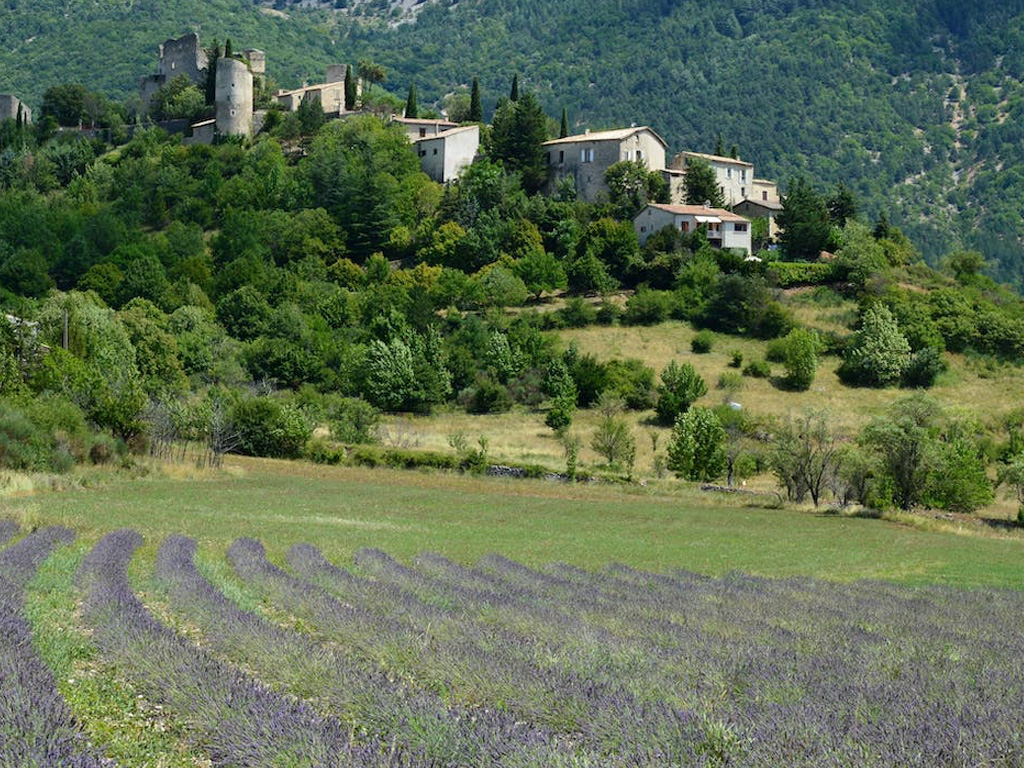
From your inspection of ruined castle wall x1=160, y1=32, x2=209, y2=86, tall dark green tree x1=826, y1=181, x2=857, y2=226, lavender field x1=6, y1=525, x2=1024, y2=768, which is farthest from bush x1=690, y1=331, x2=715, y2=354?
ruined castle wall x1=160, y1=32, x2=209, y2=86

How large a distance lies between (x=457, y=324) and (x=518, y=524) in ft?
181

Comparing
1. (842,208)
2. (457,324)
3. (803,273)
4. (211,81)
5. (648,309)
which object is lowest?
(457,324)

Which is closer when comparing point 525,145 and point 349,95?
point 525,145

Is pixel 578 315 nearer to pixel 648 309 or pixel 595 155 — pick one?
pixel 648 309

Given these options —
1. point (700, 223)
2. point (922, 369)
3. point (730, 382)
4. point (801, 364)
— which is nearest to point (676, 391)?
point (730, 382)

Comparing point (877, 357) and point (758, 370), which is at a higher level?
point (877, 357)

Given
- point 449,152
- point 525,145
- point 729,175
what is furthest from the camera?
point 729,175

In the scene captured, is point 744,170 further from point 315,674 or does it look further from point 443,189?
point 315,674

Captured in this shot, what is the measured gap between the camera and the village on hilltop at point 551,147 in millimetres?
99750

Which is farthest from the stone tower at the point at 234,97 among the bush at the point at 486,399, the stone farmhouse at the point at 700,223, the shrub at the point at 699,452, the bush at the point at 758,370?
the shrub at the point at 699,452

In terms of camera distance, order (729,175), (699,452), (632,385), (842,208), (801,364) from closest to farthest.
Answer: (699,452) < (632,385) < (801,364) < (842,208) < (729,175)

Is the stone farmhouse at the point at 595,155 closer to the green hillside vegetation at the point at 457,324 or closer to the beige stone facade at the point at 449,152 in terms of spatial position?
the green hillside vegetation at the point at 457,324

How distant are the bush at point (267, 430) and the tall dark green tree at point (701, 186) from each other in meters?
56.4

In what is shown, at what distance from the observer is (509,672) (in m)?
11.4
